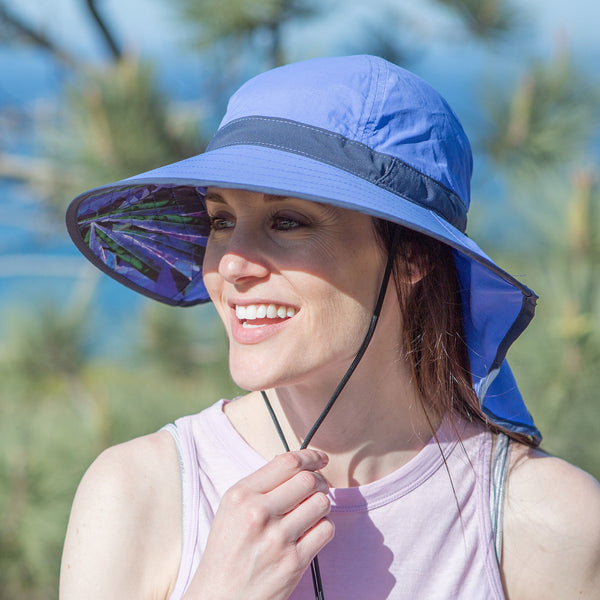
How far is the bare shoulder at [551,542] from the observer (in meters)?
1.05

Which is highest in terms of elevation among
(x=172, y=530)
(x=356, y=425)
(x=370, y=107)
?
(x=370, y=107)

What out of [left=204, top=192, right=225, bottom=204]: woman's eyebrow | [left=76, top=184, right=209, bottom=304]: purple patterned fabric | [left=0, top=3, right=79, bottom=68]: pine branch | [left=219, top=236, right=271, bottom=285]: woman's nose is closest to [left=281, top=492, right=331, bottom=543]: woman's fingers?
[left=219, top=236, right=271, bottom=285]: woman's nose

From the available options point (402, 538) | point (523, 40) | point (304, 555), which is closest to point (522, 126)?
point (523, 40)

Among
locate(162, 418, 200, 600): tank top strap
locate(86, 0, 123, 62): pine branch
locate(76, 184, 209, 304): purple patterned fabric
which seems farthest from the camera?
locate(86, 0, 123, 62): pine branch

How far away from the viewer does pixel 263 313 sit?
0.95 m

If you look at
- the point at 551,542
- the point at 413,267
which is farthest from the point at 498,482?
the point at 413,267

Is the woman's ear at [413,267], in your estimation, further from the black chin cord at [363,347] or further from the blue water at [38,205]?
the blue water at [38,205]

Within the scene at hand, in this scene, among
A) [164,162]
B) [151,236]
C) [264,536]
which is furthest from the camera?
[164,162]

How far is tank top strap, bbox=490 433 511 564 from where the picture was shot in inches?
41.3

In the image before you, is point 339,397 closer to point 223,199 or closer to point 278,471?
point 278,471

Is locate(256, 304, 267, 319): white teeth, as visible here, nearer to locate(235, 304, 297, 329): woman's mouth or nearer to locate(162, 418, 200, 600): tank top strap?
locate(235, 304, 297, 329): woman's mouth

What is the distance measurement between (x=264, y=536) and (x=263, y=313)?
253mm

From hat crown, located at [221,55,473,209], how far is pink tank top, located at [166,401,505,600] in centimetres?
39

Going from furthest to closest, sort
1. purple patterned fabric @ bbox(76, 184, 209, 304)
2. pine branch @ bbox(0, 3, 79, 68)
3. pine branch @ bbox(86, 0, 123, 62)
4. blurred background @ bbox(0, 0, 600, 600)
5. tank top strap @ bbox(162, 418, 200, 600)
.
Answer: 1. pine branch @ bbox(0, 3, 79, 68)
2. pine branch @ bbox(86, 0, 123, 62)
3. blurred background @ bbox(0, 0, 600, 600)
4. purple patterned fabric @ bbox(76, 184, 209, 304)
5. tank top strap @ bbox(162, 418, 200, 600)
